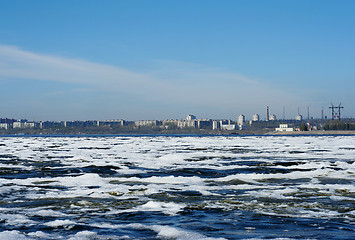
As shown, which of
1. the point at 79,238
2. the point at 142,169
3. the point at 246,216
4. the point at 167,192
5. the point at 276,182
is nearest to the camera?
the point at 79,238

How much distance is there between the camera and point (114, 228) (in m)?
6.75

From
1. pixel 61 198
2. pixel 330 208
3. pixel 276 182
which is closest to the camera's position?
pixel 330 208

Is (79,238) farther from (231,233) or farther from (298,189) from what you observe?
(298,189)

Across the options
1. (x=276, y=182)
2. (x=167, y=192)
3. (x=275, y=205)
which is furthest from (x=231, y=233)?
(x=276, y=182)

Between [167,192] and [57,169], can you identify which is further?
[57,169]

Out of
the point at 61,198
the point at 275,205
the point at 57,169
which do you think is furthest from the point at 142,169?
the point at 275,205

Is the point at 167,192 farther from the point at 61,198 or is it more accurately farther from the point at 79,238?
the point at 79,238

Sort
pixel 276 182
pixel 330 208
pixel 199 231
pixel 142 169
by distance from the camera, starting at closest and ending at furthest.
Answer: pixel 199 231, pixel 330 208, pixel 276 182, pixel 142 169

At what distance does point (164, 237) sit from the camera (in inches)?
241

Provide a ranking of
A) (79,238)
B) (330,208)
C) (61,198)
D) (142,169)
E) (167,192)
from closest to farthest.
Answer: (79,238), (330,208), (61,198), (167,192), (142,169)

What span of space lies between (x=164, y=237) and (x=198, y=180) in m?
6.57

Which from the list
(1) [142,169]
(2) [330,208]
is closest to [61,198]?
(2) [330,208]

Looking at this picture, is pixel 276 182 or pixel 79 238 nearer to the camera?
pixel 79 238

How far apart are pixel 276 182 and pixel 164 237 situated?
261 inches
